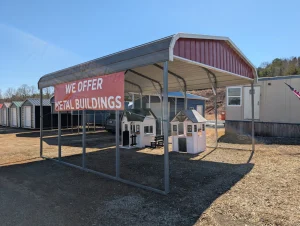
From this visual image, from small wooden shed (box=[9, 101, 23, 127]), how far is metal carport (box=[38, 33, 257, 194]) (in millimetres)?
15797

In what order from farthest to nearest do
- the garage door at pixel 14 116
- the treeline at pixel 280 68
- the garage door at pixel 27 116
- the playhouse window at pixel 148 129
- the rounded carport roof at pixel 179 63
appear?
the treeline at pixel 280 68, the garage door at pixel 14 116, the garage door at pixel 27 116, the playhouse window at pixel 148 129, the rounded carport roof at pixel 179 63

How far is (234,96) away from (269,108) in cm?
192

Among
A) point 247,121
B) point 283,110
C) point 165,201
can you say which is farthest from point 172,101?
point 165,201

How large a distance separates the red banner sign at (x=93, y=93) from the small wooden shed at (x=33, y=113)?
13.3 metres

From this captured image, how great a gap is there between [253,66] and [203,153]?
3.44 m

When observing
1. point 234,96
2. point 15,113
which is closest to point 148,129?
point 234,96

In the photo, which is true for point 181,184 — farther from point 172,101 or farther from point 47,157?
point 172,101

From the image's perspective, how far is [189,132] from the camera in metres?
8.30

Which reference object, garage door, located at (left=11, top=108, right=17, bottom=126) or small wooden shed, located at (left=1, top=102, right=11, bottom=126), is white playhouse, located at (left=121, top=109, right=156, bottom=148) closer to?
garage door, located at (left=11, top=108, right=17, bottom=126)

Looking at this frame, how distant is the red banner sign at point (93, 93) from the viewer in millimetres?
5215

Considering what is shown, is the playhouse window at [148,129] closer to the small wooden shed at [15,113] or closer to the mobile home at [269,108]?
the mobile home at [269,108]

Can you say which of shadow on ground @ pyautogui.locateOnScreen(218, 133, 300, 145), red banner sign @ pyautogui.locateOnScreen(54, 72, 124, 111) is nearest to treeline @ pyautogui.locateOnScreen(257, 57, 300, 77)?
shadow on ground @ pyautogui.locateOnScreen(218, 133, 300, 145)

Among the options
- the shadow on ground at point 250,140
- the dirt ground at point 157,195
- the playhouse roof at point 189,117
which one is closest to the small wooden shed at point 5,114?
the dirt ground at point 157,195

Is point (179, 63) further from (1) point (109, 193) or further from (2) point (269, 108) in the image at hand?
(2) point (269, 108)
